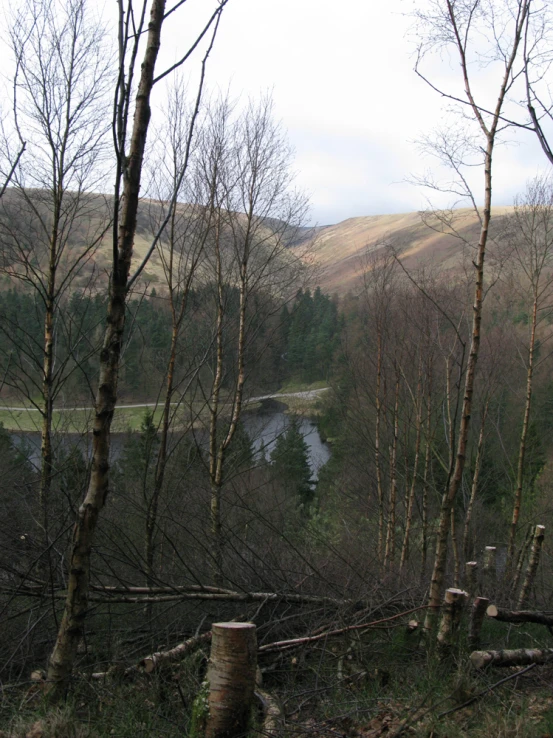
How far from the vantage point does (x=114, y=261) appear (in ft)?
8.47

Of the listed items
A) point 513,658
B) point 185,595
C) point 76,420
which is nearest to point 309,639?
point 185,595

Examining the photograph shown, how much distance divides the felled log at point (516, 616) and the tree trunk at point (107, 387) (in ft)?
9.28

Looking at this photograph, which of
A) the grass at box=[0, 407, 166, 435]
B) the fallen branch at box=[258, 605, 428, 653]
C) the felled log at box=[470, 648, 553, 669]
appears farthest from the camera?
the grass at box=[0, 407, 166, 435]

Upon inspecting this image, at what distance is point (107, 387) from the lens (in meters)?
2.67

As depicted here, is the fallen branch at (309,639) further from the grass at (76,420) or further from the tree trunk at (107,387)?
the grass at (76,420)

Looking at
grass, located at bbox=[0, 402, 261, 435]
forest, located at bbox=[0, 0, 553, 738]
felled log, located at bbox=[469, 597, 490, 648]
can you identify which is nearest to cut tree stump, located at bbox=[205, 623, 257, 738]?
forest, located at bbox=[0, 0, 553, 738]

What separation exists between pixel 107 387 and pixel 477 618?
3364 millimetres

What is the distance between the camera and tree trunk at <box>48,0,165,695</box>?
8.67 feet

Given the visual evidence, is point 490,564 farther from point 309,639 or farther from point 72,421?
point 72,421

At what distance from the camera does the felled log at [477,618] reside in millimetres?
4262

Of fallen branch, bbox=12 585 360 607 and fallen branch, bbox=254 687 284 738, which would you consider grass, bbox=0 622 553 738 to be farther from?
fallen branch, bbox=12 585 360 607

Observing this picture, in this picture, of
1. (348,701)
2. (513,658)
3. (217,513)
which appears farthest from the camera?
(217,513)

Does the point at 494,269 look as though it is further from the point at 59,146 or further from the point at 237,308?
the point at 59,146

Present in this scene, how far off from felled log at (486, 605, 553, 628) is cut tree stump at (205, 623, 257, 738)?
196 cm
